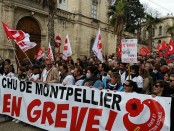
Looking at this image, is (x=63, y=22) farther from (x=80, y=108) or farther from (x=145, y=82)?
(x=80, y=108)

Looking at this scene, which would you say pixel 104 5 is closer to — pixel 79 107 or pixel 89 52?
pixel 89 52

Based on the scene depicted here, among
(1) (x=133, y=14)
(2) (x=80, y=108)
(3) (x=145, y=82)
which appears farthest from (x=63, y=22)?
(1) (x=133, y=14)

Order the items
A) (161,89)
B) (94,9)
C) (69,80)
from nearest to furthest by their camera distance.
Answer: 1. (161,89)
2. (69,80)
3. (94,9)

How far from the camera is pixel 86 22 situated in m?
25.8

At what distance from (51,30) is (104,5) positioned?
13.0 meters

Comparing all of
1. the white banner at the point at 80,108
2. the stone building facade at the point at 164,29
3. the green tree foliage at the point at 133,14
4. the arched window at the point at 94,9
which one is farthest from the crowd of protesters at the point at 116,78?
the stone building facade at the point at 164,29

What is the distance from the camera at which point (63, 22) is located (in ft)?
76.9

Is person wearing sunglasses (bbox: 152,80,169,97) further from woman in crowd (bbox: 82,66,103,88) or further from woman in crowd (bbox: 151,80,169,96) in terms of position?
woman in crowd (bbox: 82,66,103,88)

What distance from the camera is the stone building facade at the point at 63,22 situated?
18484 millimetres

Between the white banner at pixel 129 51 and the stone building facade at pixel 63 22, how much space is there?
1024cm

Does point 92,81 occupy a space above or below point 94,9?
below

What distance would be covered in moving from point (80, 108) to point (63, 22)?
18253 mm

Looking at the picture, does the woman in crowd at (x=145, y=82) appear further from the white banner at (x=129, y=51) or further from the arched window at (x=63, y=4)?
the arched window at (x=63, y=4)

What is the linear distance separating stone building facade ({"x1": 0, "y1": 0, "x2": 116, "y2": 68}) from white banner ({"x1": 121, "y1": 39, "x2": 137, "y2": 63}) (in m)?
10.2
